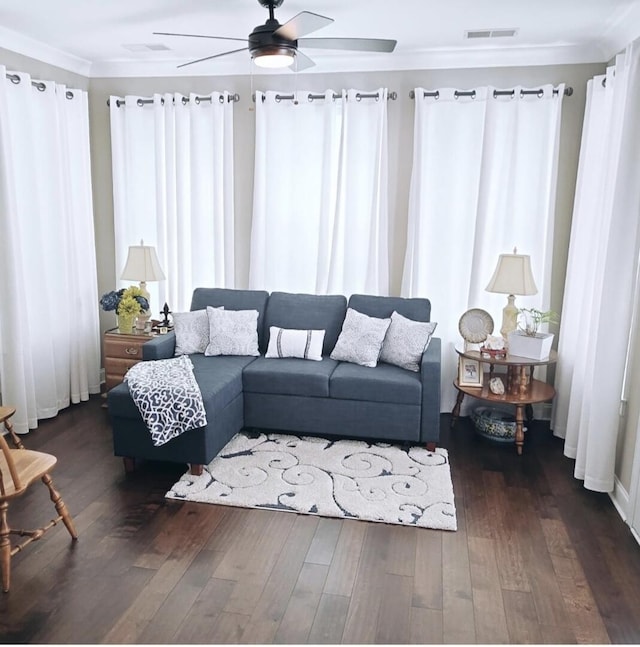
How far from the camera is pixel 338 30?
409cm

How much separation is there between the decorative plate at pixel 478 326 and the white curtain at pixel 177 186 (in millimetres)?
2093

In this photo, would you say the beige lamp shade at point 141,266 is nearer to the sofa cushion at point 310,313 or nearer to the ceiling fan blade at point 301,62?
the sofa cushion at point 310,313

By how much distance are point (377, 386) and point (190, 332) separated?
157 cm

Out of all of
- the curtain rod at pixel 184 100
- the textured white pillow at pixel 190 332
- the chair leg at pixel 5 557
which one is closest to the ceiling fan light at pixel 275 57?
the curtain rod at pixel 184 100

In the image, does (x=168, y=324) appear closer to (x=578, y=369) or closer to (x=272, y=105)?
(x=272, y=105)

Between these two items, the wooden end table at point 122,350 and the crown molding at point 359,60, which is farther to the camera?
the wooden end table at point 122,350

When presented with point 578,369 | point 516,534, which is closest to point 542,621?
point 516,534

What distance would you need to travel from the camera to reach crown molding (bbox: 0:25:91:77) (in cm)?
421

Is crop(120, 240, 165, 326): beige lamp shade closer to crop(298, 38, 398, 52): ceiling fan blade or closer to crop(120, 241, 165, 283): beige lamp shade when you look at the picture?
crop(120, 241, 165, 283): beige lamp shade

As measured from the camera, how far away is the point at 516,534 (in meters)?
3.13

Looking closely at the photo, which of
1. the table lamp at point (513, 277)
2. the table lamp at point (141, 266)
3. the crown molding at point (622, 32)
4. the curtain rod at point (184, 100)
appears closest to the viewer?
the crown molding at point (622, 32)

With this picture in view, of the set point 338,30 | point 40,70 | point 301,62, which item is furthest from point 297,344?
point 40,70

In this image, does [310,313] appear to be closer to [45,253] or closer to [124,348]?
[124,348]

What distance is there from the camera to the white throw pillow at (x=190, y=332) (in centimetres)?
461
